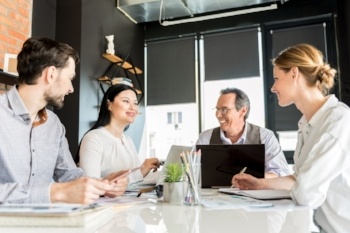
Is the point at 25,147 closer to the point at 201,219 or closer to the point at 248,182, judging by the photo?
the point at 201,219

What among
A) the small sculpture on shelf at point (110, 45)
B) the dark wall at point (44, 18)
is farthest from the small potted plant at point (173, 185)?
the small sculpture on shelf at point (110, 45)

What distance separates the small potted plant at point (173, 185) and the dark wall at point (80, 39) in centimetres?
213

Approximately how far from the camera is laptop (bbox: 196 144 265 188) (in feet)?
5.46

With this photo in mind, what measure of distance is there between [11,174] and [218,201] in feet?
2.87

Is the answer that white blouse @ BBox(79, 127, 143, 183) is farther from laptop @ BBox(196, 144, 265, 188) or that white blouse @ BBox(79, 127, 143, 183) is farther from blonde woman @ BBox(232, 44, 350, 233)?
blonde woman @ BBox(232, 44, 350, 233)

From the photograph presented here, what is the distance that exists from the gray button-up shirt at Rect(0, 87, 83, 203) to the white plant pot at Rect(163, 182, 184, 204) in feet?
1.43

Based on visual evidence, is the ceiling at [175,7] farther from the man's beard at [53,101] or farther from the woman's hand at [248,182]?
the woman's hand at [248,182]

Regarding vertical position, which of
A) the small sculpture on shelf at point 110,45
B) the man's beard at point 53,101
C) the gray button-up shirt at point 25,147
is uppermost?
the small sculpture on shelf at point 110,45

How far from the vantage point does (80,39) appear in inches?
128

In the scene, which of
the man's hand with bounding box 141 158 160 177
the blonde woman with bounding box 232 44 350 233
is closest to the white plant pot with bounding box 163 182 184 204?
the blonde woman with bounding box 232 44 350 233

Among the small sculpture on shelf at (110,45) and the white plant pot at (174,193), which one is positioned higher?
the small sculpture on shelf at (110,45)

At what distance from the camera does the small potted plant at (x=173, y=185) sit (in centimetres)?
116

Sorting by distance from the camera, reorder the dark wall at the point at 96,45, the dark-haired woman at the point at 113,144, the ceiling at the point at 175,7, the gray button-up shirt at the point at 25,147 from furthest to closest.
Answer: the ceiling at the point at 175,7 → the dark wall at the point at 96,45 → the dark-haired woman at the point at 113,144 → the gray button-up shirt at the point at 25,147

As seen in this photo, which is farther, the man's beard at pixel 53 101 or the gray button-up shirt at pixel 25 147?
the man's beard at pixel 53 101
